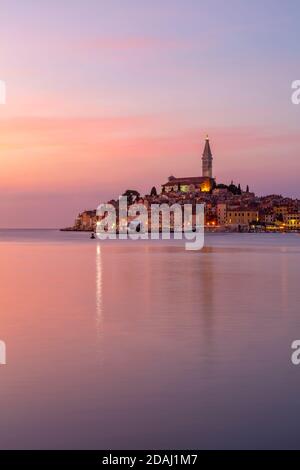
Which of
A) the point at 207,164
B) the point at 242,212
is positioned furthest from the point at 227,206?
the point at 207,164

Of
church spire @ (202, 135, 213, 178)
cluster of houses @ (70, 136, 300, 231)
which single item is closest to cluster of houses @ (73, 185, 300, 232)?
cluster of houses @ (70, 136, 300, 231)

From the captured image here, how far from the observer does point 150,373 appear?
8445 millimetres

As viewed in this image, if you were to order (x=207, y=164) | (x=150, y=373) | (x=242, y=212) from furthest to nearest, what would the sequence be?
(x=207, y=164), (x=242, y=212), (x=150, y=373)

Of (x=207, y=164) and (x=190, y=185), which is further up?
(x=207, y=164)

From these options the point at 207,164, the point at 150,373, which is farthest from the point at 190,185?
the point at 150,373

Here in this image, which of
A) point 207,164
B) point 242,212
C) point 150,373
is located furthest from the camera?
point 207,164

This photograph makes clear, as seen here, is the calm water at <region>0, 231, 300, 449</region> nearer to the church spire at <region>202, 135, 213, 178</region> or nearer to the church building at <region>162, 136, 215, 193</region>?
the church building at <region>162, 136, 215, 193</region>

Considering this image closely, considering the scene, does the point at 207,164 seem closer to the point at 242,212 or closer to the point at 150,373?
the point at 242,212

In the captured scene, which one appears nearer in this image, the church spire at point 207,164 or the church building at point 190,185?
the church building at point 190,185

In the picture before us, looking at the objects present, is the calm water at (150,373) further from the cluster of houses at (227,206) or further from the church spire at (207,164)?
the church spire at (207,164)

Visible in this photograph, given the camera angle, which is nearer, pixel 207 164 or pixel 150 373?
pixel 150 373

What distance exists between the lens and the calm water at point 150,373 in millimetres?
6074

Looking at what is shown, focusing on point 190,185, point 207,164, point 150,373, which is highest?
point 207,164

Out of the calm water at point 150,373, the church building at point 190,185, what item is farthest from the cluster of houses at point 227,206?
the calm water at point 150,373
